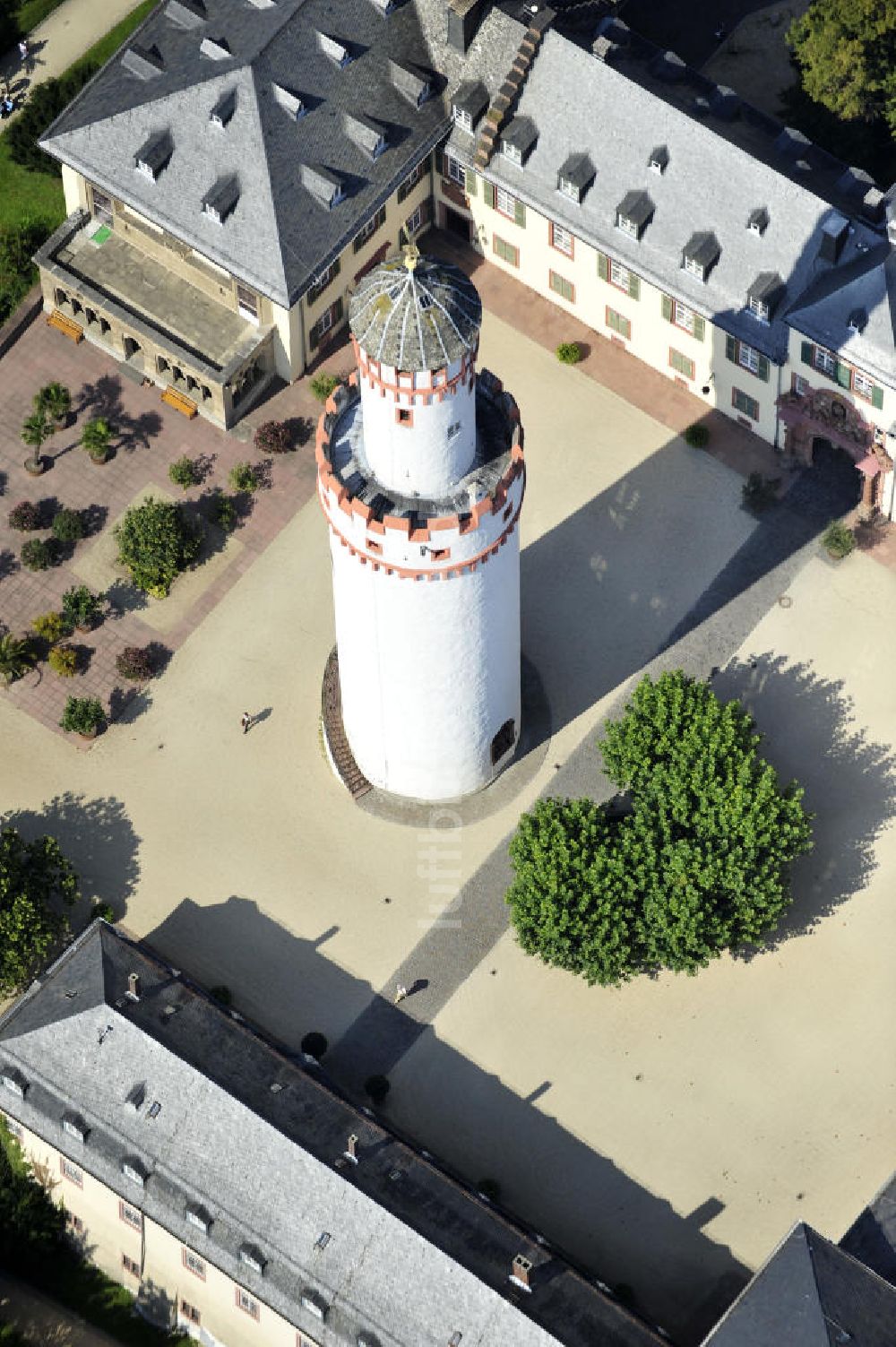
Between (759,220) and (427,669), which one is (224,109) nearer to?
(759,220)

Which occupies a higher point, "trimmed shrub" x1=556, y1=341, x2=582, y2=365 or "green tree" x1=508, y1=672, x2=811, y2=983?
"trimmed shrub" x1=556, y1=341, x2=582, y2=365

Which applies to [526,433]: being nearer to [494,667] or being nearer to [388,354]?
[494,667]

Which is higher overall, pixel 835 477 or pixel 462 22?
pixel 462 22

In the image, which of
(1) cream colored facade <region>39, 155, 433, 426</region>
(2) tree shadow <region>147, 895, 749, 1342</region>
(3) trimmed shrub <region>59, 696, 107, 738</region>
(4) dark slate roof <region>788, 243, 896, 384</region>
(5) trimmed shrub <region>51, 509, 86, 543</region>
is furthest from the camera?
(1) cream colored facade <region>39, 155, 433, 426</region>

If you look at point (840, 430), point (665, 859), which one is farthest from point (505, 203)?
point (665, 859)

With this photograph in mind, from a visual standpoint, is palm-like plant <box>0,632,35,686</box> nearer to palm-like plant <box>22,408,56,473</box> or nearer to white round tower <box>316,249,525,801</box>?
palm-like plant <box>22,408,56,473</box>

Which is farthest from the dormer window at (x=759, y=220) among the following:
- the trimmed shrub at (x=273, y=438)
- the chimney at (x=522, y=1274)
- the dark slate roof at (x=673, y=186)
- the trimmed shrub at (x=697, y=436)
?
the chimney at (x=522, y=1274)

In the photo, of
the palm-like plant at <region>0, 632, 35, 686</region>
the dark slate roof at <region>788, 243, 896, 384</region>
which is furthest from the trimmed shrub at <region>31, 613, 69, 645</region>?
the dark slate roof at <region>788, 243, 896, 384</region>

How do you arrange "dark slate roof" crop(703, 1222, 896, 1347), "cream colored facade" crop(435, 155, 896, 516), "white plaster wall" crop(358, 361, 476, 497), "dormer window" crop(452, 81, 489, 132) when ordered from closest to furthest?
1. "white plaster wall" crop(358, 361, 476, 497)
2. "dark slate roof" crop(703, 1222, 896, 1347)
3. "cream colored facade" crop(435, 155, 896, 516)
4. "dormer window" crop(452, 81, 489, 132)
